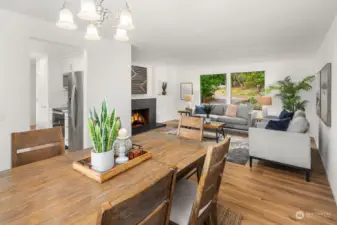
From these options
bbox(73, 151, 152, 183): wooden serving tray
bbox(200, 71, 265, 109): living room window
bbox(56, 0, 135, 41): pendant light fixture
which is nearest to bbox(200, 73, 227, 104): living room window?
bbox(200, 71, 265, 109): living room window

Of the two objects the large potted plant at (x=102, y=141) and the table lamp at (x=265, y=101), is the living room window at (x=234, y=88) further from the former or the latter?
the large potted plant at (x=102, y=141)

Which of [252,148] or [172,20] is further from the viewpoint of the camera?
[252,148]

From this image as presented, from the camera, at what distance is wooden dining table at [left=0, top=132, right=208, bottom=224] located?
81 centimetres

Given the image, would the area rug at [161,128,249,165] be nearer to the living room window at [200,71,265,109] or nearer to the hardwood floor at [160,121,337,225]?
the hardwood floor at [160,121,337,225]

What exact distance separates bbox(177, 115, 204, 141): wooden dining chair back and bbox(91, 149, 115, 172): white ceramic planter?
46.7 inches

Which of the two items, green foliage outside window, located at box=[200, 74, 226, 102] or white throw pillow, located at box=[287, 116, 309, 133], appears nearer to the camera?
white throw pillow, located at box=[287, 116, 309, 133]

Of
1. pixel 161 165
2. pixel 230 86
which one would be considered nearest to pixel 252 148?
Answer: pixel 161 165

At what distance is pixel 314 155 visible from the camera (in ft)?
12.1

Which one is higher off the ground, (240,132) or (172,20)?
(172,20)

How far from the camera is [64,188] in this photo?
1.05 meters

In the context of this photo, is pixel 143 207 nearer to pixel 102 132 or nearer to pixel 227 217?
pixel 102 132

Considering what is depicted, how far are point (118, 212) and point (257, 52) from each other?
16.9 feet

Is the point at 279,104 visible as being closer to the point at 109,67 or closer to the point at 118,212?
the point at 109,67

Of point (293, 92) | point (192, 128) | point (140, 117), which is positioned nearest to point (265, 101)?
point (293, 92)
